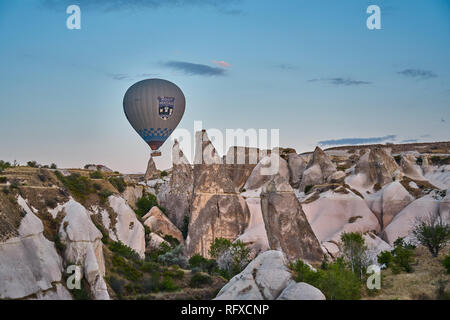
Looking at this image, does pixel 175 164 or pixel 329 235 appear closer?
pixel 329 235

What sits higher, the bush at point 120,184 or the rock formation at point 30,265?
the bush at point 120,184

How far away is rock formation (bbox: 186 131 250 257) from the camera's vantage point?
34.1 meters

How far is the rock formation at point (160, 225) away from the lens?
36369 mm

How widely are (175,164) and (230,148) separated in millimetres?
15652

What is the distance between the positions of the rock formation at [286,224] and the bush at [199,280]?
200 inches

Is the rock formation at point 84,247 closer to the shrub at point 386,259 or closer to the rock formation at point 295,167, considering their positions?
the shrub at point 386,259

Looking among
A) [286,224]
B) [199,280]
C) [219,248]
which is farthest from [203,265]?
[199,280]

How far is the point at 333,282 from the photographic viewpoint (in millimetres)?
14750

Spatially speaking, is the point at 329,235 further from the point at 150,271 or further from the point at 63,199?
the point at 63,199

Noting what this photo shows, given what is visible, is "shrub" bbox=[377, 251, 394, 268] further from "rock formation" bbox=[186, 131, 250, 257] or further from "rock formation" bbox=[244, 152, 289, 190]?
"rock formation" bbox=[244, 152, 289, 190]

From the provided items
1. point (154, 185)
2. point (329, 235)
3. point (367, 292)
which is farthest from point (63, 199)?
point (154, 185)

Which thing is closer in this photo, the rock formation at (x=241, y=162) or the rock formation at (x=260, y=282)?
the rock formation at (x=260, y=282)

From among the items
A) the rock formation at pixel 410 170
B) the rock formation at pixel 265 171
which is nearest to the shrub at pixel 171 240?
the rock formation at pixel 265 171

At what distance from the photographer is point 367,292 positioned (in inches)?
628
